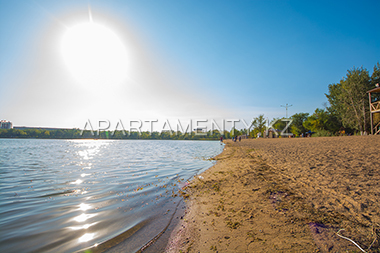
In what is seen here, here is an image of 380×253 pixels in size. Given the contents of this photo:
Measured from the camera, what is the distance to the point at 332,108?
167 feet

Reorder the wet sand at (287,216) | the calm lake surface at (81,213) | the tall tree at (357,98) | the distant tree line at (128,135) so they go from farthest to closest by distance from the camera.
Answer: the distant tree line at (128,135), the tall tree at (357,98), the calm lake surface at (81,213), the wet sand at (287,216)

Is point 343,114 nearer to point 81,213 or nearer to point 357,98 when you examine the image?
point 357,98

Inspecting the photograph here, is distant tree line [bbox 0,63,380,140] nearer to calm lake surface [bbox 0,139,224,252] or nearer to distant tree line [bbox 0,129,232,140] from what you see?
calm lake surface [bbox 0,139,224,252]

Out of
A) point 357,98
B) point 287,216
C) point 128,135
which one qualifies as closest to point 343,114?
point 357,98

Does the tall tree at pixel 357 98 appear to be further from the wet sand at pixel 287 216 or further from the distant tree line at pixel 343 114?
the wet sand at pixel 287 216

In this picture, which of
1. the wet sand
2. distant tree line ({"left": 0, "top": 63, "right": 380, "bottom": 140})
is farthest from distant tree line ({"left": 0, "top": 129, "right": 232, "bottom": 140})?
the wet sand

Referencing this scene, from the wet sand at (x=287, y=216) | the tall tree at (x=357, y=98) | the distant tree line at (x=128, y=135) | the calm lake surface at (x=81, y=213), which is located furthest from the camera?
the distant tree line at (x=128, y=135)

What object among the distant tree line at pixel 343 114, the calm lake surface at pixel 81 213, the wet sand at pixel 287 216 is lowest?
the calm lake surface at pixel 81 213

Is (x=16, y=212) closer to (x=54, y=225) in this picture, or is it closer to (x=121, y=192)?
(x=54, y=225)

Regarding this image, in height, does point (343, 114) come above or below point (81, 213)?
above

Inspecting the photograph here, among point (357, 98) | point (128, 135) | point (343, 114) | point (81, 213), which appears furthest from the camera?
point (128, 135)

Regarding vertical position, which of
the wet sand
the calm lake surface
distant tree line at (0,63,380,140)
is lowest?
the calm lake surface

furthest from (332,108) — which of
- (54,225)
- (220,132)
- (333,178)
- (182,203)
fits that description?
(220,132)

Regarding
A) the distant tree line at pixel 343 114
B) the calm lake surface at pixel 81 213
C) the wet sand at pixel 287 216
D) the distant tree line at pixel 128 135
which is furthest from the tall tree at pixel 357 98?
the distant tree line at pixel 128 135
